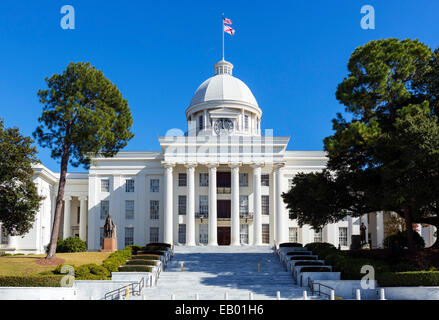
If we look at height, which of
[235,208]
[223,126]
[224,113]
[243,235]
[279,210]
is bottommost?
[243,235]

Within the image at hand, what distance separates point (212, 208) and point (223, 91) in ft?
58.6

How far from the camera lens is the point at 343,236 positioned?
5456 cm

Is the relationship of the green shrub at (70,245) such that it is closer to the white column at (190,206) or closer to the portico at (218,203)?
the portico at (218,203)

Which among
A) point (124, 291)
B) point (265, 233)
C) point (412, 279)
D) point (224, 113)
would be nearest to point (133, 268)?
point (124, 291)

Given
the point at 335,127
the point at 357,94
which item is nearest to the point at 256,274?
the point at 335,127

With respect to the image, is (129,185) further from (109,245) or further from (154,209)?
(109,245)

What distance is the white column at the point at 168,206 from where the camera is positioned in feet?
166

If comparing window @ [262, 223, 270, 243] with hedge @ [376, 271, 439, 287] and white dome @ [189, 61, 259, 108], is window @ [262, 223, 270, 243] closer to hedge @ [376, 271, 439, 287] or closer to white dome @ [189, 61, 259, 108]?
white dome @ [189, 61, 259, 108]

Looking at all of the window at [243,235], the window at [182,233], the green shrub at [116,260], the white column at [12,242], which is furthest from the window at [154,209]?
the green shrub at [116,260]

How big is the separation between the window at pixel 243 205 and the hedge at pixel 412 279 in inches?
1162

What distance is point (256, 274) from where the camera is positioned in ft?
107

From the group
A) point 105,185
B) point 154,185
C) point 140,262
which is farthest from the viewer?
point 105,185

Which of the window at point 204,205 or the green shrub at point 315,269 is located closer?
the green shrub at point 315,269

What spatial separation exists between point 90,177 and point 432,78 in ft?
133
